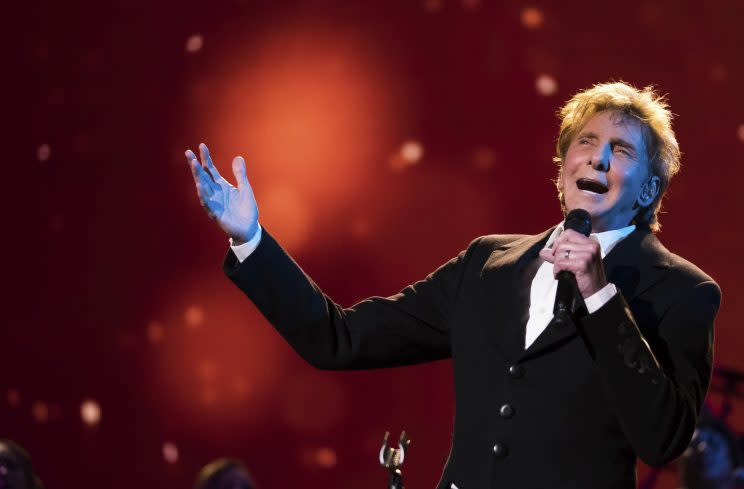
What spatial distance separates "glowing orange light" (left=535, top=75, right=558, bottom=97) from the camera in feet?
11.7

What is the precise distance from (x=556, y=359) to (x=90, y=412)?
9.84 feet

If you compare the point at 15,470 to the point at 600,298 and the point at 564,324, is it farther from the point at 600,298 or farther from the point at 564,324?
the point at 600,298

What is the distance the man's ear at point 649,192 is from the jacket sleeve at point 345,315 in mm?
317

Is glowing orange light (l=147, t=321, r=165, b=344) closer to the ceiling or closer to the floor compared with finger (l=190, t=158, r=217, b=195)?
closer to the ceiling

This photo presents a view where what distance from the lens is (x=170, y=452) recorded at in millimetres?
3990

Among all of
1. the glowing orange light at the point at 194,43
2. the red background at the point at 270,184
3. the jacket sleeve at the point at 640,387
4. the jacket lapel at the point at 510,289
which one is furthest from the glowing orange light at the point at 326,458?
the jacket sleeve at the point at 640,387

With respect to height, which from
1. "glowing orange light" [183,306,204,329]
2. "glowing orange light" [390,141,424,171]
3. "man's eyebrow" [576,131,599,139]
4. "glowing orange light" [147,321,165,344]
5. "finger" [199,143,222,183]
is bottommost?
"finger" [199,143,222,183]

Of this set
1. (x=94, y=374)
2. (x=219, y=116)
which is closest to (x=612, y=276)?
(x=219, y=116)

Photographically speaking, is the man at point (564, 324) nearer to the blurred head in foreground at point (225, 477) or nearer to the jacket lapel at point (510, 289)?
the jacket lapel at point (510, 289)

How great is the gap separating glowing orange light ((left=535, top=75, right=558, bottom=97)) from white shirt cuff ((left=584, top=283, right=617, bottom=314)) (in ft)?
7.55

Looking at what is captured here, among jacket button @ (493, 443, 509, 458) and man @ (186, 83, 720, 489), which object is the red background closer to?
man @ (186, 83, 720, 489)

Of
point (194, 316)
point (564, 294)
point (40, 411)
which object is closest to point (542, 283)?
point (564, 294)

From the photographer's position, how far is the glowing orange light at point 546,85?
3.57 m

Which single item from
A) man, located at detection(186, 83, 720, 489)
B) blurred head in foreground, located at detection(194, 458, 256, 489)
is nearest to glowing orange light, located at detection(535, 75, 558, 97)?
blurred head in foreground, located at detection(194, 458, 256, 489)
